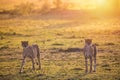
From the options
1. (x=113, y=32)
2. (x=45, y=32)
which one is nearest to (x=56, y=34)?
(x=45, y=32)

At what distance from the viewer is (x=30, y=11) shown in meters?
58.6

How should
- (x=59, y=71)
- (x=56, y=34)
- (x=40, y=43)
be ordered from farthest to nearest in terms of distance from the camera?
(x=56, y=34) → (x=40, y=43) → (x=59, y=71)

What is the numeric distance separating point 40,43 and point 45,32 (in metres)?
7.30

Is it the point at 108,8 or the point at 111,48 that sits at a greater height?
the point at 108,8

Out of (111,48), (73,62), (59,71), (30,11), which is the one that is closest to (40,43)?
(111,48)

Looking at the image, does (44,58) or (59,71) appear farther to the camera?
(44,58)

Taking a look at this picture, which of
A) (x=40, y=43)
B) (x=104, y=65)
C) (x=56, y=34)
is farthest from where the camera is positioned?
(x=56, y=34)

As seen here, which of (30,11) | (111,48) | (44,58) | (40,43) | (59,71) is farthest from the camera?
(30,11)

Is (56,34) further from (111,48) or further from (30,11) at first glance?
(30,11)

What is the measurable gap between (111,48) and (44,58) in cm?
526

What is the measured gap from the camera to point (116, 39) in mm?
29172

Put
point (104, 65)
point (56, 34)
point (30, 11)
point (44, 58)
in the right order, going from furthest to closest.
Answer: point (30, 11)
point (56, 34)
point (44, 58)
point (104, 65)

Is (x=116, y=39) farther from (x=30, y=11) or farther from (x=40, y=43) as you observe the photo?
(x=30, y=11)

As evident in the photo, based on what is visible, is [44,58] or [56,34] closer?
[44,58]
